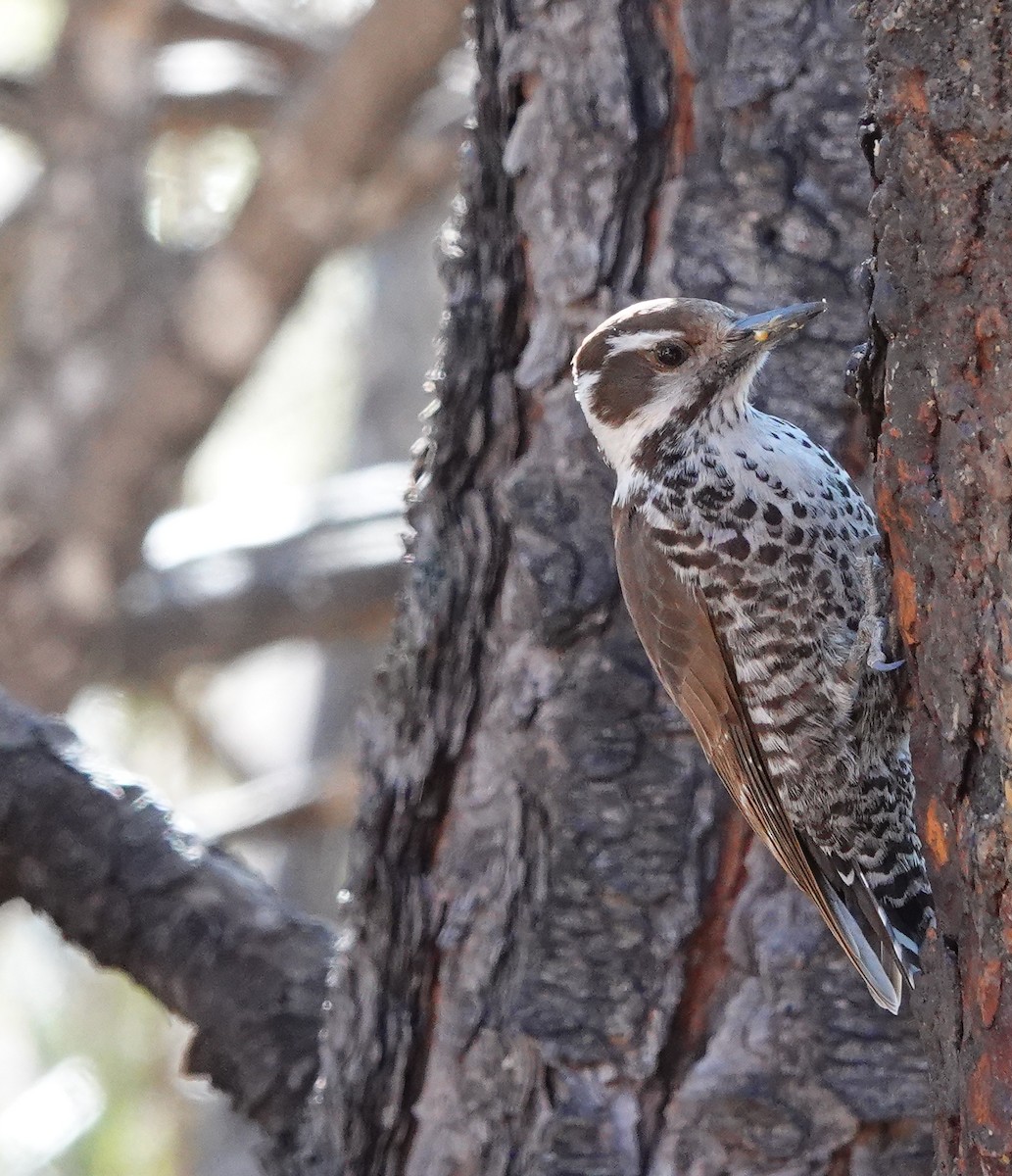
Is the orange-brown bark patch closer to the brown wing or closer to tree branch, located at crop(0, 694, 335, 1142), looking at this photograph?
the brown wing

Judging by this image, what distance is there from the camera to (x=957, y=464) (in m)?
1.49

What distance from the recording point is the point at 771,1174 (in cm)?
216

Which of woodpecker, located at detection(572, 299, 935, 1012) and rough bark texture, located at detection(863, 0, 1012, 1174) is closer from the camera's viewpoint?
rough bark texture, located at detection(863, 0, 1012, 1174)

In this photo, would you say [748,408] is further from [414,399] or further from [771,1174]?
[414,399]

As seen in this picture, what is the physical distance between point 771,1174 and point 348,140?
336 cm

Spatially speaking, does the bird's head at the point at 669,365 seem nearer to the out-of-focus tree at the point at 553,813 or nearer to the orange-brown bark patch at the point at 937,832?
the out-of-focus tree at the point at 553,813

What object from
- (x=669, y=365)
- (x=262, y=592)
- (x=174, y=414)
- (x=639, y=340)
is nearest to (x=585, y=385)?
(x=639, y=340)

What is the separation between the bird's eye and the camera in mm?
2576

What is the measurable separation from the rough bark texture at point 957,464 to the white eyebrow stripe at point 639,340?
0.95 meters

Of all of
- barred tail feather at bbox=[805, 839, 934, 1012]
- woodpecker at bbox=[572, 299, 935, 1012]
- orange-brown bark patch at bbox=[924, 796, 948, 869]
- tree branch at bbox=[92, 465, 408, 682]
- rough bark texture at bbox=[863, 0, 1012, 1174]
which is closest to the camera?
rough bark texture at bbox=[863, 0, 1012, 1174]

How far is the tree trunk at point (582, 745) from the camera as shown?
223 cm

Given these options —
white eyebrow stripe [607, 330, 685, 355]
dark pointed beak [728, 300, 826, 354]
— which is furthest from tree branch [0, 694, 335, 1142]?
dark pointed beak [728, 300, 826, 354]

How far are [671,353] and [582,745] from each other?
70cm

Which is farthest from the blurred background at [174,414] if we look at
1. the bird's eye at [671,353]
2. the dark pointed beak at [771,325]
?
the dark pointed beak at [771,325]
